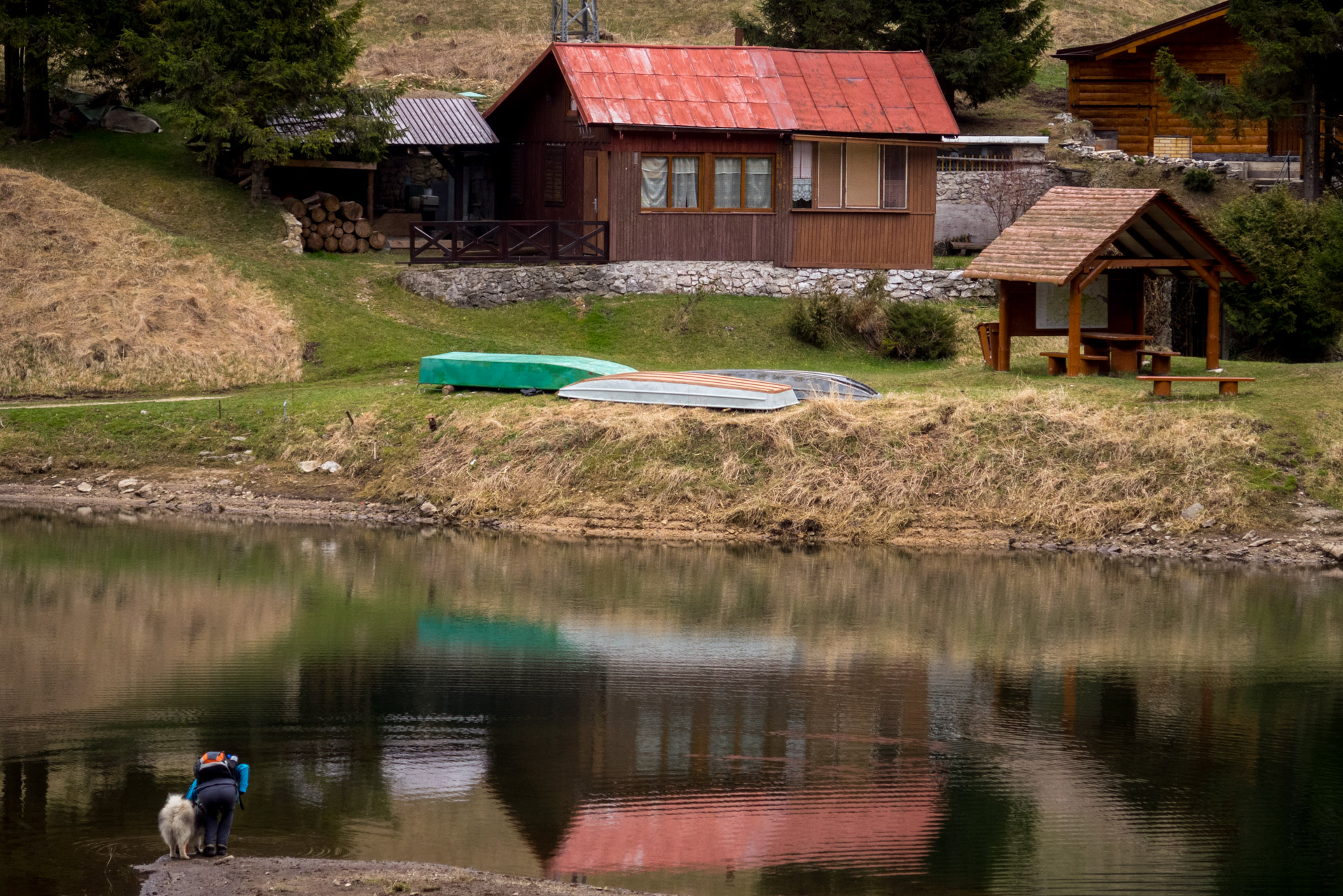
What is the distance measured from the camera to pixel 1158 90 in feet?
148

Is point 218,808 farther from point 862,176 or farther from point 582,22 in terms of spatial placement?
point 582,22

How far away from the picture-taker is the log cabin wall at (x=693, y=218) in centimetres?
3419

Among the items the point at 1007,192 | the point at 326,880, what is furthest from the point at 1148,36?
the point at 326,880

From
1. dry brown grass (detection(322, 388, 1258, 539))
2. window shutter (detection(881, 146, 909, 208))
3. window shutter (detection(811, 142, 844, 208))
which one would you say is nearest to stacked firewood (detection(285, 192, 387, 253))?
window shutter (detection(811, 142, 844, 208))

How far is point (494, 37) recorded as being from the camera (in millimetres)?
56594

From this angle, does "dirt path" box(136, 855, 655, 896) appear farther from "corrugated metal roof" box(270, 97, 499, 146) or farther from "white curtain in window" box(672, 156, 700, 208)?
"corrugated metal roof" box(270, 97, 499, 146)

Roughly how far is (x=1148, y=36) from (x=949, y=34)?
6.65m

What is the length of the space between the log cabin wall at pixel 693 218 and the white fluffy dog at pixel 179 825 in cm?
2515

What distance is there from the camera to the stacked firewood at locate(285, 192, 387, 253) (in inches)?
1436

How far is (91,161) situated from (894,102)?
20.4 meters

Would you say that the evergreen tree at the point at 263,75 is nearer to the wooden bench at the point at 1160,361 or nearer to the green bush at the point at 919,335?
the green bush at the point at 919,335

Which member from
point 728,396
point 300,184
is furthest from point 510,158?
point 728,396

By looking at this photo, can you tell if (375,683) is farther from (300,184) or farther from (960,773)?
(300,184)

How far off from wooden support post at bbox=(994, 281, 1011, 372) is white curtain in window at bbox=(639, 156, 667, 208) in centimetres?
917
